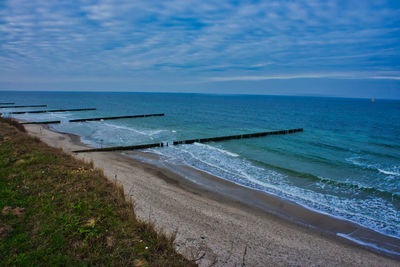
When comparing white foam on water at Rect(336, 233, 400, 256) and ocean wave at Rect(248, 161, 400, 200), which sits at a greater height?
ocean wave at Rect(248, 161, 400, 200)

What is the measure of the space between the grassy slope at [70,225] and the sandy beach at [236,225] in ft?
4.26

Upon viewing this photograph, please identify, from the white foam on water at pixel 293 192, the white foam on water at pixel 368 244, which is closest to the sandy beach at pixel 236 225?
the white foam on water at pixel 368 244

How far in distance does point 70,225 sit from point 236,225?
736cm

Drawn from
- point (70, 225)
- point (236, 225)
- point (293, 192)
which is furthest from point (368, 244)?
point (70, 225)

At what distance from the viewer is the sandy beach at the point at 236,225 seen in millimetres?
9070

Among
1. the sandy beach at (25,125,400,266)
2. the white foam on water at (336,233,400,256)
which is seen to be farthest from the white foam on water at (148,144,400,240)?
the white foam on water at (336,233,400,256)

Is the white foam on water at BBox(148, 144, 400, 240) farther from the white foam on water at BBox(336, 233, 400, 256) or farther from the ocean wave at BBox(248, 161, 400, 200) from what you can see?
the white foam on water at BBox(336, 233, 400, 256)

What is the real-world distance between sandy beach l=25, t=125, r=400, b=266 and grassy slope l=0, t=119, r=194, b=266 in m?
1.30

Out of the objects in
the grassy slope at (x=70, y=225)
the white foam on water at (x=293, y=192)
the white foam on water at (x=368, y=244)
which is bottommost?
the white foam on water at (x=368, y=244)

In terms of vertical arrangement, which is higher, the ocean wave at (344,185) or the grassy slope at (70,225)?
the grassy slope at (70,225)

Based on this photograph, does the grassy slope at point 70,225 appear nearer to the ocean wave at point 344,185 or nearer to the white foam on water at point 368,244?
the white foam on water at point 368,244

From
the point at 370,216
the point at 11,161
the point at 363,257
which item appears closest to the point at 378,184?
the point at 370,216

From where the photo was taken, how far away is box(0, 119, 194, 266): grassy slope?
6152mm

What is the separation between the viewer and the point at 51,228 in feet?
23.4
